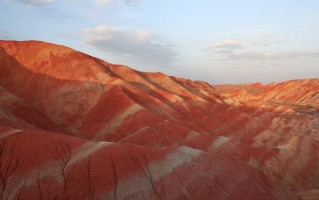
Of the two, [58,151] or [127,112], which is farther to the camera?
[127,112]

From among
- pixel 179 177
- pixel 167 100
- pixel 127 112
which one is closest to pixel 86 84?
pixel 127 112

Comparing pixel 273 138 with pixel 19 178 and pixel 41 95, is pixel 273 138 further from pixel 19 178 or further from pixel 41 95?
pixel 19 178

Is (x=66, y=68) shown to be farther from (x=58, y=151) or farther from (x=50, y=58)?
(x=58, y=151)

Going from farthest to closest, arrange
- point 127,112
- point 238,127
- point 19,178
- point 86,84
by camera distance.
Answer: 1. point 238,127
2. point 86,84
3. point 127,112
4. point 19,178

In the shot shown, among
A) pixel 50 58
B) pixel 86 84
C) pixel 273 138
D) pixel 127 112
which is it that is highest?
pixel 50 58

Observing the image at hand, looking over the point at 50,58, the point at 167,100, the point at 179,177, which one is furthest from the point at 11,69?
the point at 179,177

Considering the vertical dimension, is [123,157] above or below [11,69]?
below

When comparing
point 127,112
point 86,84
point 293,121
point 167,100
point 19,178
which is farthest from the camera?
point 293,121
